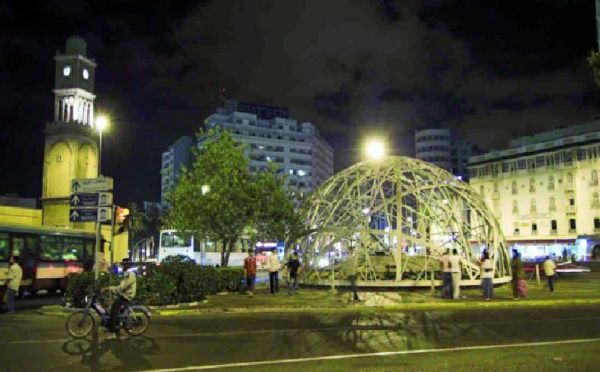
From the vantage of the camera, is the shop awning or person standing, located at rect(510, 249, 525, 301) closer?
person standing, located at rect(510, 249, 525, 301)

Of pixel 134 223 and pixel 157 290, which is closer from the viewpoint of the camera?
pixel 157 290

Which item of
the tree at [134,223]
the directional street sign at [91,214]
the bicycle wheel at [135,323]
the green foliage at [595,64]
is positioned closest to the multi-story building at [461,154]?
the tree at [134,223]

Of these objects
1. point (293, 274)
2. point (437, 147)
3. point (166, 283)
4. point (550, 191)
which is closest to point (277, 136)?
point (437, 147)

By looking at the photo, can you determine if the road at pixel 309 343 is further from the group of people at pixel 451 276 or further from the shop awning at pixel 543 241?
the shop awning at pixel 543 241

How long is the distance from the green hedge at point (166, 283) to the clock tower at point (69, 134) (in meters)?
45.4

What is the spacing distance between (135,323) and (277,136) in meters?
104

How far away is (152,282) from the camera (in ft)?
55.7


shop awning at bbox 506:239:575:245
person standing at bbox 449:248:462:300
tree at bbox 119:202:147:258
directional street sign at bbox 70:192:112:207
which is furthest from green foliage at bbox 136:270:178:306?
shop awning at bbox 506:239:575:245

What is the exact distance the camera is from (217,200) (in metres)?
24.8

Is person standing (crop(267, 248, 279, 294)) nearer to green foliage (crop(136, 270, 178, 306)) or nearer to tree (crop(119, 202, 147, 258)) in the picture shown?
green foliage (crop(136, 270, 178, 306))

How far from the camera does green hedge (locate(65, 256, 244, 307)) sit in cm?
1667

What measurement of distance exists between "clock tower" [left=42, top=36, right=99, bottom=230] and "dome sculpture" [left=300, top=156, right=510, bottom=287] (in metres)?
42.8

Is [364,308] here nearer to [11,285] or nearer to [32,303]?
[11,285]

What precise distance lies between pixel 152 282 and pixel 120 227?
6.52 feet
